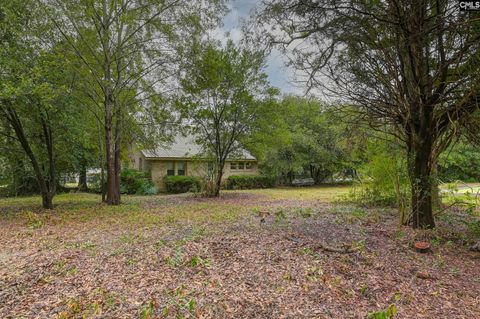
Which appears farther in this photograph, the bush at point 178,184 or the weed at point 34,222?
the bush at point 178,184

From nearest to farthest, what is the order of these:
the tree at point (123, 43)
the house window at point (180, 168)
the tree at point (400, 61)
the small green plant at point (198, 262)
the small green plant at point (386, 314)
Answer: the small green plant at point (386, 314)
the small green plant at point (198, 262)
the tree at point (400, 61)
the tree at point (123, 43)
the house window at point (180, 168)

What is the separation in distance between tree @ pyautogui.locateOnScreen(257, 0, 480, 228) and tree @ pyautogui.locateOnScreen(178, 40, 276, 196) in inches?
241

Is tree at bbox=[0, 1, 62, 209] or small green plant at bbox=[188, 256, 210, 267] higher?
tree at bbox=[0, 1, 62, 209]

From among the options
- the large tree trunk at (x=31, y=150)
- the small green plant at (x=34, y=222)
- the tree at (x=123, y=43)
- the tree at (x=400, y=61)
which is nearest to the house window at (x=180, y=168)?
the tree at (x=123, y=43)

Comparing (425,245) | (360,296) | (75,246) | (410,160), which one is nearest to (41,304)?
(75,246)

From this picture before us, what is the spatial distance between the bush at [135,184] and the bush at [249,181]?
5815mm

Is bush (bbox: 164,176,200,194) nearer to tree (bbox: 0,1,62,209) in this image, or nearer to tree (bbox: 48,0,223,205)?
tree (bbox: 48,0,223,205)

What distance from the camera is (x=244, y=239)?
5379mm

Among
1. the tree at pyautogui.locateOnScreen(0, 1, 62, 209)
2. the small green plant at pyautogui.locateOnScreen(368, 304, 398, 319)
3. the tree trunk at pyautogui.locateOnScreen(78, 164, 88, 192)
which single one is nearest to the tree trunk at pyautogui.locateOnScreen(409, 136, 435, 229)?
the small green plant at pyautogui.locateOnScreen(368, 304, 398, 319)

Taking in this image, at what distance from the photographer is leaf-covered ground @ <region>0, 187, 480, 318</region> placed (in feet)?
10.6

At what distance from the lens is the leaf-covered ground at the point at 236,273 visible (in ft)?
10.6

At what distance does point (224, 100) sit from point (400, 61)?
362 inches

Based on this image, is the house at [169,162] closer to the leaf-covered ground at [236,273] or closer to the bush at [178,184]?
the bush at [178,184]

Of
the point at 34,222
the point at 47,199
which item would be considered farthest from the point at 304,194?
the point at 34,222
